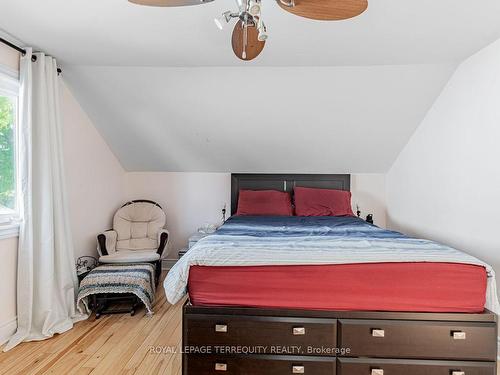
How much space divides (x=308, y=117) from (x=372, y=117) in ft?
2.23

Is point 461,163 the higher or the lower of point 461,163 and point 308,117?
the lower

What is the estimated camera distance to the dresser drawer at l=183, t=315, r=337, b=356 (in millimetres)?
1705

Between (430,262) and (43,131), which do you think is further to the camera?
(43,131)

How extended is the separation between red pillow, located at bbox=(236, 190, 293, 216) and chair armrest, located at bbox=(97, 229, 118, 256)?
4.74ft

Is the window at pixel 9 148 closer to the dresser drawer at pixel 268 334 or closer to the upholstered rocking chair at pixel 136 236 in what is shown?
the upholstered rocking chair at pixel 136 236

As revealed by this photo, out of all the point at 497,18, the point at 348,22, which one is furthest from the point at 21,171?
the point at 497,18

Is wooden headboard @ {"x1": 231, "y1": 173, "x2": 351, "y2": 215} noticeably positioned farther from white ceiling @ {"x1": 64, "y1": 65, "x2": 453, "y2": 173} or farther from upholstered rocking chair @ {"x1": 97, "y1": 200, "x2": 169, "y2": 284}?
upholstered rocking chair @ {"x1": 97, "y1": 200, "x2": 169, "y2": 284}

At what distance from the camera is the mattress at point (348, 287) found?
1684 millimetres

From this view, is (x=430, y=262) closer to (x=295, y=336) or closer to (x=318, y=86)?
(x=295, y=336)

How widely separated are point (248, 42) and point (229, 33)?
1.89 ft

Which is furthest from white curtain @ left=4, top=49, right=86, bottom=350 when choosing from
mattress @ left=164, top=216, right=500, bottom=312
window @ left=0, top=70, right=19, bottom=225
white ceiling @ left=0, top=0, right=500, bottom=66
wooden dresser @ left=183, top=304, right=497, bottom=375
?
wooden dresser @ left=183, top=304, right=497, bottom=375

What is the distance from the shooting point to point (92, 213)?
3490 mm

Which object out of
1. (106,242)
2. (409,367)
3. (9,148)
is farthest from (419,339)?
(9,148)

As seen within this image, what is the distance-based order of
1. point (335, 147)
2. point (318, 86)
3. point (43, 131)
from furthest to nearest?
1. point (335, 147)
2. point (318, 86)
3. point (43, 131)
